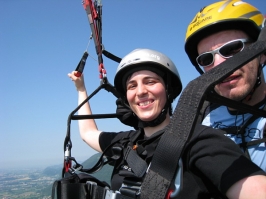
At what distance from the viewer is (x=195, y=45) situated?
254 centimetres

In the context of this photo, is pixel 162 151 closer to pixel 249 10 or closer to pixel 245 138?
pixel 245 138

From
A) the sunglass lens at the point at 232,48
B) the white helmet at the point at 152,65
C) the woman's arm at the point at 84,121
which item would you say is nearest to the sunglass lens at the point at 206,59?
the sunglass lens at the point at 232,48

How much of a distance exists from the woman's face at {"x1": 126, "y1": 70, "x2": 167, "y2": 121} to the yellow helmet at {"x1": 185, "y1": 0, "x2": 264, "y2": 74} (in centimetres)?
56

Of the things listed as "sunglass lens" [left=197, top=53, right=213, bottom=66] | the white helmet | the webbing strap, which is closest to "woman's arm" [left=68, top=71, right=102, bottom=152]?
the white helmet

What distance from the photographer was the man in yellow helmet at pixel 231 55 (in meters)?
1.79

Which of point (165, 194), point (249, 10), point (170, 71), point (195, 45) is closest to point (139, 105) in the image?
point (170, 71)

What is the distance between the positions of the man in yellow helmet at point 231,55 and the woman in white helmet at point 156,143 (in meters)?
0.41

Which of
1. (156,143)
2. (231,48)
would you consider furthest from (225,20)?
(156,143)

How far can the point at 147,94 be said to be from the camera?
7.68ft

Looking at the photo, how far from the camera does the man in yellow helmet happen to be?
1.79 meters

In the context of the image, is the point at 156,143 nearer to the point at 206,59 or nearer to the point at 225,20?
the point at 206,59

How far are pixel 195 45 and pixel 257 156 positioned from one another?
1.35 meters

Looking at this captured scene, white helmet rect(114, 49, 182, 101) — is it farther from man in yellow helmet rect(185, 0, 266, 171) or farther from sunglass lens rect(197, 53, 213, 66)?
sunglass lens rect(197, 53, 213, 66)

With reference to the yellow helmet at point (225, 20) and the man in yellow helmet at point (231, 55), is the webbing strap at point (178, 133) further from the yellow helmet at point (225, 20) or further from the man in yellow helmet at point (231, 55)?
the yellow helmet at point (225, 20)
